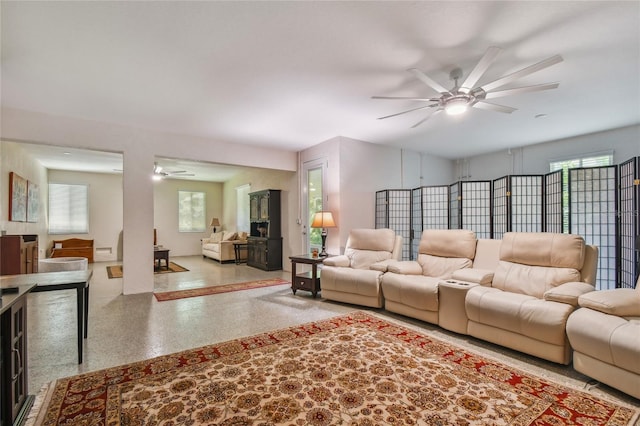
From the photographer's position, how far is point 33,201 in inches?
250

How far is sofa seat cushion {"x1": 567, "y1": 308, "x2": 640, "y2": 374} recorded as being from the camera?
1.87 m

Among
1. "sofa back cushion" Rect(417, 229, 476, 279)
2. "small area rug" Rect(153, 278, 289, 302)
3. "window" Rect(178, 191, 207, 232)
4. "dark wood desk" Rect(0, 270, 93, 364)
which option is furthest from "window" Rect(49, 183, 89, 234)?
"sofa back cushion" Rect(417, 229, 476, 279)

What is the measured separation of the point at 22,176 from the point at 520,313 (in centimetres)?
802

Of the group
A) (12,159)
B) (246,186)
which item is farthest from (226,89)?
(246,186)

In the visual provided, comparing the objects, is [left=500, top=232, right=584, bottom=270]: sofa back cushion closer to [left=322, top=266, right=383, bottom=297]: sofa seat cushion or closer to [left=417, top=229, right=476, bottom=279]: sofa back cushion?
[left=417, top=229, right=476, bottom=279]: sofa back cushion

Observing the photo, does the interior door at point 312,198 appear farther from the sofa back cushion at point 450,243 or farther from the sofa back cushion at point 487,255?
the sofa back cushion at point 487,255

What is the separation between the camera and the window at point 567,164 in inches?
157

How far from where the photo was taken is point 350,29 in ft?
7.68

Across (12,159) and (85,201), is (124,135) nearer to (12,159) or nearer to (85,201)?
(12,159)

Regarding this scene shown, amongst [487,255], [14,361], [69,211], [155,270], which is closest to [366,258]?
[487,255]

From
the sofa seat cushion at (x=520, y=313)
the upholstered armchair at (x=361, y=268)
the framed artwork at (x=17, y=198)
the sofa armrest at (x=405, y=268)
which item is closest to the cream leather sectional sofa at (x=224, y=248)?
the framed artwork at (x=17, y=198)

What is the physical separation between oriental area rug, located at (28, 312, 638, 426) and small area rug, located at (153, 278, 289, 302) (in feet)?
7.16

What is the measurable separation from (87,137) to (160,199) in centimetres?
528

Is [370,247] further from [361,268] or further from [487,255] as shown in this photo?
[487,255]
